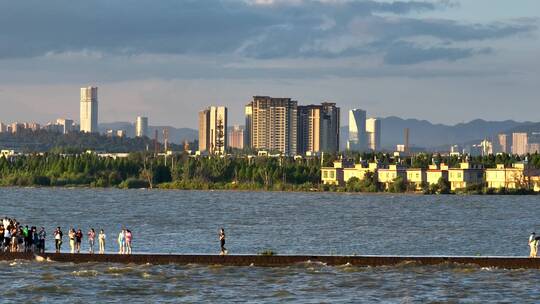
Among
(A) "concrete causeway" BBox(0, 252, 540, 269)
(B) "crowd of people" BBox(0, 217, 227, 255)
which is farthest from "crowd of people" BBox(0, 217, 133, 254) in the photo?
(A) "concrete causeway" BBox(0, 252, 540, 269)

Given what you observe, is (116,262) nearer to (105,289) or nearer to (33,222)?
(105,289)

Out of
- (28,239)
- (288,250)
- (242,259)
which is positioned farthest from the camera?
(288,250)

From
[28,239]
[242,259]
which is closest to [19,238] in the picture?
[28,239]

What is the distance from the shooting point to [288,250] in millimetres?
100562

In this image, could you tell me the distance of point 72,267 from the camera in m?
78.4

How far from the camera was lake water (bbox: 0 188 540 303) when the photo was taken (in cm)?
6988

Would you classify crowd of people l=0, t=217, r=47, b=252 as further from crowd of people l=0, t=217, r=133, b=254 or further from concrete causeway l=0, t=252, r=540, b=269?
concrete causeway l=0, t=252, r=540, b=269

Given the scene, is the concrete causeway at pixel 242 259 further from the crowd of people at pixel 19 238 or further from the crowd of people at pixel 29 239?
the crowd of people at pixel 19 238

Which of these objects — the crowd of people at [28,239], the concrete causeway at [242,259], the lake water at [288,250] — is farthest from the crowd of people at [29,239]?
the lake water at [288,250]

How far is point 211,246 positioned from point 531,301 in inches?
1565

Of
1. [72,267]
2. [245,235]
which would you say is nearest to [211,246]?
[245,235]

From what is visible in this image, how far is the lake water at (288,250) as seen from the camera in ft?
229

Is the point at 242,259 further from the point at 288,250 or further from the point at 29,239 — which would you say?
the point at 288,250

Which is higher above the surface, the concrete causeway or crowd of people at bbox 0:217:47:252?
crowd of people at bbox 0:217:47:252
